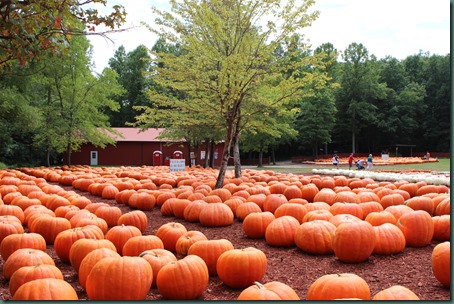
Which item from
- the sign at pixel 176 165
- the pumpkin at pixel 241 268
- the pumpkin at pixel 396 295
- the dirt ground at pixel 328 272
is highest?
the sign at pixel 176 165

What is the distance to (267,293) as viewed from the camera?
9.22 ft

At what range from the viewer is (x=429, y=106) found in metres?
53.3

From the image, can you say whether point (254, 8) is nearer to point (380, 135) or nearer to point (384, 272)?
point (384, 272)

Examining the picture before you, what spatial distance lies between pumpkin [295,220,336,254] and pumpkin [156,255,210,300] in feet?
5.33

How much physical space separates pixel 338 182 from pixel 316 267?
649 centimetres

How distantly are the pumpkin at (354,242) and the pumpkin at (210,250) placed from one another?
45.2 inches

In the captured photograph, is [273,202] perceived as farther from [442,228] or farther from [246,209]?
[442,228]

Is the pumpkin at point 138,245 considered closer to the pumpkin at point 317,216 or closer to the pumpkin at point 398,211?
the pumpkin at point 317,216

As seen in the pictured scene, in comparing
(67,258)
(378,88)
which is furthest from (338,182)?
(378,88)

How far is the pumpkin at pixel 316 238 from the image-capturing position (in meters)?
4.93

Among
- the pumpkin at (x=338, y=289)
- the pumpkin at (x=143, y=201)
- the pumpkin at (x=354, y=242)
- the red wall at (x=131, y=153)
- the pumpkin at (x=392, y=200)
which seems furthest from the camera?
the red wall at (x=131, y=153)

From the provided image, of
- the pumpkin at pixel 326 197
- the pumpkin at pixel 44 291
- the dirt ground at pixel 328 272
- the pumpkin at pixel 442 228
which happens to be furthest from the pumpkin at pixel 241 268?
the pumpkin at pixel 326 197

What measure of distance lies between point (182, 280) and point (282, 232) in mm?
2016

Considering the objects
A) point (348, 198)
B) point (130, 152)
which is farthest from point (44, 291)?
point (130, 152)
